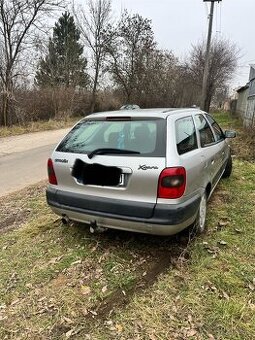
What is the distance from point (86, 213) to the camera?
11.3 feet

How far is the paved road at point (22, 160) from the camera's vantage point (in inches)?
290

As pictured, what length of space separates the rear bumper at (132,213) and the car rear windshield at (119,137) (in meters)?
0.52

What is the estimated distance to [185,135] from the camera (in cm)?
362

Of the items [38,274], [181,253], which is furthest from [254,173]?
[38,274]

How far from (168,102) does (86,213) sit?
35483 millimetres

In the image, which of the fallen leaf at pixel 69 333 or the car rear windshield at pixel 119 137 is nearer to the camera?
the fallen leaf at pixel 69 333

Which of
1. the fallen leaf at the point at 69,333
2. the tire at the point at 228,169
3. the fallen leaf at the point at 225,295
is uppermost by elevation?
the tire at the point at 228,169

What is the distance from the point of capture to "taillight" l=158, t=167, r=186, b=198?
9.98ft

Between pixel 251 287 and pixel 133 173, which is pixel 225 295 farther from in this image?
pixel 133 173

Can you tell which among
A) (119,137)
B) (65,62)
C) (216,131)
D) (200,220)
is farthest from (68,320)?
(65,62)

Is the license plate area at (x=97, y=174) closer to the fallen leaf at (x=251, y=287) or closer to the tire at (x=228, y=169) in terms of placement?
the fallen leaf at (x=251, y=287)

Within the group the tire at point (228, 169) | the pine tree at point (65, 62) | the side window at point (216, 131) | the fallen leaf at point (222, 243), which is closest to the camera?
the fallen leaf at point (222, 243)

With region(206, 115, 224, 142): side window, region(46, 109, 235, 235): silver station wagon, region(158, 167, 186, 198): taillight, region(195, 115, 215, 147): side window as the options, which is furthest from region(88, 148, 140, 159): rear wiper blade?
region(206, 115, 224, 142): side window

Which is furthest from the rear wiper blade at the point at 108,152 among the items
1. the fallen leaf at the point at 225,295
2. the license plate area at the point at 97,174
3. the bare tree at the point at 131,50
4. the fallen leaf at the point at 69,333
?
the bare tree at the point at 131,50
